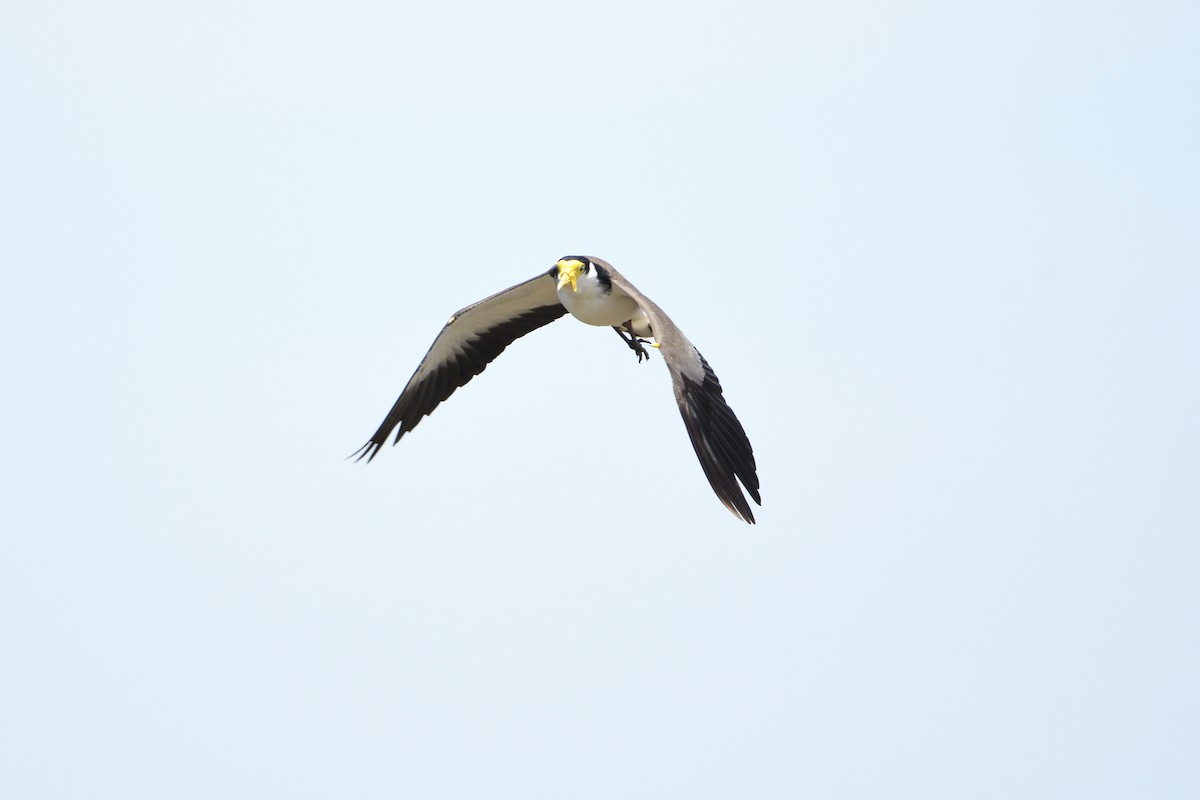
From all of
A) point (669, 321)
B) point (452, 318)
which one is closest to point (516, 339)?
point (452, 318)

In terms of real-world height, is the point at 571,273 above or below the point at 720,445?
above

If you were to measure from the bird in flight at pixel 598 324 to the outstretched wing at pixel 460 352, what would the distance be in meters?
0.01

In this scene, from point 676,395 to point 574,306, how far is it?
134 inches

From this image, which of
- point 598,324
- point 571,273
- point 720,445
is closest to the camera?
point 720,445

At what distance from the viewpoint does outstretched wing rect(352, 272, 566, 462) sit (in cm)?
2044

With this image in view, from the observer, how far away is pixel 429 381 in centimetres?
2072

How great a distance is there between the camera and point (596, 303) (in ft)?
60.0

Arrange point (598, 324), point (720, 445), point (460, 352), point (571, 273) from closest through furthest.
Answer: point (720, 445)
point (571, 273)
point (598, 324)
point (460, 352)

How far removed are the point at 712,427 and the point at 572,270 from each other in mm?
3270

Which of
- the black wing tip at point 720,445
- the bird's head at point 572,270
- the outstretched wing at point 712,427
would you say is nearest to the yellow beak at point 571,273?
the bird's head at point 572,270

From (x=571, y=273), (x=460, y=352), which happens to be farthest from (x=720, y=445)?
(x=460, y=352)

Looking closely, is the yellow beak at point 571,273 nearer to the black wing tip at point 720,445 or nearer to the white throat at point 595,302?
the white throat at point 595,302

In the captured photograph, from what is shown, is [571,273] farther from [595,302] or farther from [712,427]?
[712,427]

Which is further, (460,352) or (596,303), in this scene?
(460,352)
